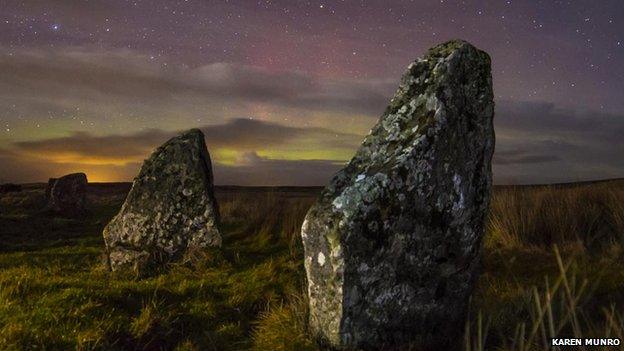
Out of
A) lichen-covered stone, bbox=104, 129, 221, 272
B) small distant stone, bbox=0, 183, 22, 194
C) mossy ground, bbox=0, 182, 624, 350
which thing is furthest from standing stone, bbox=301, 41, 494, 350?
small distant stone, bbox=0, 183, 22, 194

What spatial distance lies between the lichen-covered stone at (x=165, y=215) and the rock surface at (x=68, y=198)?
14037mm

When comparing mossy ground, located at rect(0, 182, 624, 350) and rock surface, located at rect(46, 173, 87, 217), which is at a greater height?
rock surface, located at rect(46, 173, 87, 217)

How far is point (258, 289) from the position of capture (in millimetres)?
8703

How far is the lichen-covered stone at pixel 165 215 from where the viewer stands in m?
11.0

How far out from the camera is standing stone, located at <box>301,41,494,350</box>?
5535 millimetres

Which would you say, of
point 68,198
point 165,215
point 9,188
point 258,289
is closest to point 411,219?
point 258,289

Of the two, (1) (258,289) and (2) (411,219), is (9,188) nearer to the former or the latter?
(1) (258,289)

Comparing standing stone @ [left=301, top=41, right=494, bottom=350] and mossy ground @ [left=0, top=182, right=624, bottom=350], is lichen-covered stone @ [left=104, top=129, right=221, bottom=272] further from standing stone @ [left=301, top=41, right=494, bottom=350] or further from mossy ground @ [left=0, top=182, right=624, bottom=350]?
standing stone @ [left=301, top=41, right=494, bottom=350]

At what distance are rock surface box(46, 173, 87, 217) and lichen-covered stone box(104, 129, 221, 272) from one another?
14.0 m

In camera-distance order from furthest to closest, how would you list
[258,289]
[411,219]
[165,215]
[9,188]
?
[9,188] → [165,215] → [258,289] → [411,219]

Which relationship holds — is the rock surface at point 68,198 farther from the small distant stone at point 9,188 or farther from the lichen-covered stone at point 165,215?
the lichen-covered stone at point 165,215

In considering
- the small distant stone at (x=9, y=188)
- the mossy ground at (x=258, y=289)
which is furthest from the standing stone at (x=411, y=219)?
the small distant stone at (x=9, y=188)

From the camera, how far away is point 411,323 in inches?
231

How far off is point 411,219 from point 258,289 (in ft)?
11.9
